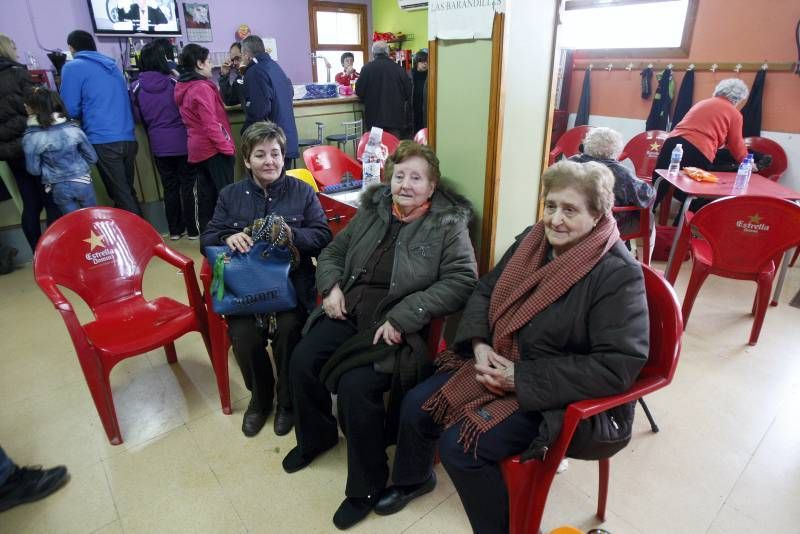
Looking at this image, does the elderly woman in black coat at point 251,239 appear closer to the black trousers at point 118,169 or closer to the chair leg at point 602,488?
the chair leg at point 602,488

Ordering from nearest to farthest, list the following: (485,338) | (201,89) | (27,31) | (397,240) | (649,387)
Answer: (649,387) → (485,338) → (397,240) → (201,89) → (27,31)

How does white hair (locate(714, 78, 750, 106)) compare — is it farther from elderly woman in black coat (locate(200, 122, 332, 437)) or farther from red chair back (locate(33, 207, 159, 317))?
Answer: red chair back (locate(33, 207, 159, 317))

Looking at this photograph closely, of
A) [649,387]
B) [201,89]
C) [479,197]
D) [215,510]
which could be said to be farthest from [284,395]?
[201,89]

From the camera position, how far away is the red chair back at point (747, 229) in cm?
219

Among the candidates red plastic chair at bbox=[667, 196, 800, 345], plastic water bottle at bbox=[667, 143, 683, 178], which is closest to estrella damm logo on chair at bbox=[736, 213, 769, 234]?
red plastic chair at bbox=[667, 196, 800, 345]

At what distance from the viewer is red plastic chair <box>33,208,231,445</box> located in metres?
1.75

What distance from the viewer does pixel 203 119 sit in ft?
11.6

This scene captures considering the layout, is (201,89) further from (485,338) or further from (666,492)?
(666,492)

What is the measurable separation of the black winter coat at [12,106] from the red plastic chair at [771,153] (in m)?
5.29

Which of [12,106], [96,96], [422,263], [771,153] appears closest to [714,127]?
[771,153]

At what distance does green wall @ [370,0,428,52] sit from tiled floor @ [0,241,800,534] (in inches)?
274

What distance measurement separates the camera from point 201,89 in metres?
3.51

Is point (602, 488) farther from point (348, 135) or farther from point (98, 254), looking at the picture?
point (348, 135)

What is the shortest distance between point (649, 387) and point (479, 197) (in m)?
0.86
